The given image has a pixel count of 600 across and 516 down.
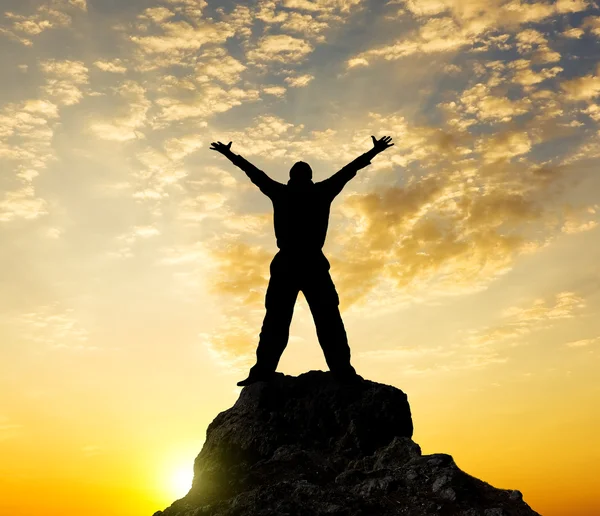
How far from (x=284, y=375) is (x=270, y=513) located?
163 inches

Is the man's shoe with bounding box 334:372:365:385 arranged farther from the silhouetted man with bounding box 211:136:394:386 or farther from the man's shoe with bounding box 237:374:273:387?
the man's shoe with bounding box 237:374:273:387

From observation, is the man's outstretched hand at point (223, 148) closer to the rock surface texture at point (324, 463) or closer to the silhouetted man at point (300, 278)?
the silhouetted man at point (300, 278)

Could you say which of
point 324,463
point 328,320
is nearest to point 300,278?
point 328,320

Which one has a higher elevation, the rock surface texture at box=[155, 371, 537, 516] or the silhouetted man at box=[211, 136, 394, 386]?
the silhouetted man at box=[211, 136, 394, 386]

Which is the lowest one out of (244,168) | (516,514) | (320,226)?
(516,514)

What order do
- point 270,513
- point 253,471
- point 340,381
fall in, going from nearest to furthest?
point 270,513, point 253,471, point 340,381

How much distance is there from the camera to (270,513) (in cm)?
801

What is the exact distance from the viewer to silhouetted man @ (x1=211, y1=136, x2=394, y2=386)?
39.1 feet

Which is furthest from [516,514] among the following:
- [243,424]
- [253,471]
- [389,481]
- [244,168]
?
[244,168]

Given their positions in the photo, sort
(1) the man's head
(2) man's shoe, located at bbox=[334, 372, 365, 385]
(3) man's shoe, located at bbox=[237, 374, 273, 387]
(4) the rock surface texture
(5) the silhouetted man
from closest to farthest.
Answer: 1. (4) the rock surface texture
2. (2) man's shoe, located at bbox=[334, 372, 365, 385]
3. (3) man's shoe, located at bbox=[237, 374, 273, 387]
4. (5) the silhouetted man
5. (1) the man's head

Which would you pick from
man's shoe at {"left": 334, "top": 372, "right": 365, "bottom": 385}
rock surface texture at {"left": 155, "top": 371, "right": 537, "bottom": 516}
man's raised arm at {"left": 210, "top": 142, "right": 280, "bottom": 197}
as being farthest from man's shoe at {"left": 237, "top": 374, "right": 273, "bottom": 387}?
man's raised arm at {"left": 210, "top": 142, "right": 280, "bottom": 197}

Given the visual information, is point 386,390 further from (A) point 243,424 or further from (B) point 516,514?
(B) point 516,514

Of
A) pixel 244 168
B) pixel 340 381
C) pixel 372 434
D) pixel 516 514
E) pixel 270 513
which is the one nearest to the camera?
pixel 270 513

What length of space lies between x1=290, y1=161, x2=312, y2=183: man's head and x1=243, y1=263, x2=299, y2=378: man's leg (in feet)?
5.38
